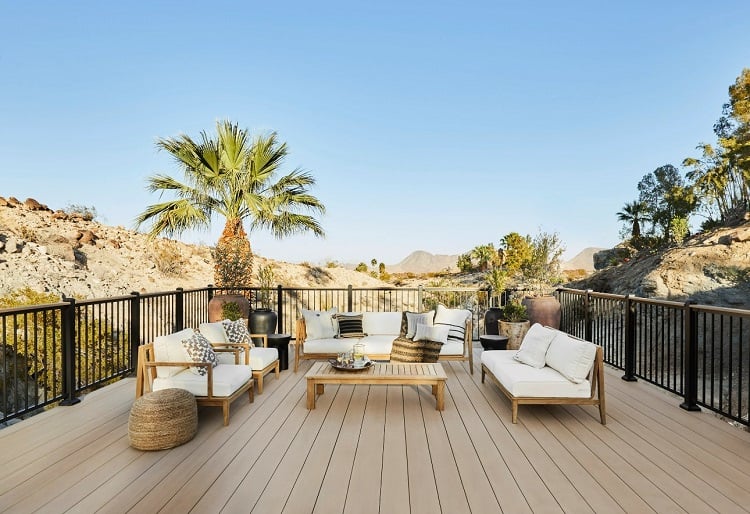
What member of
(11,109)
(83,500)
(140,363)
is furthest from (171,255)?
(83,500)

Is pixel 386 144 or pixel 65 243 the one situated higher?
pixel 386 144

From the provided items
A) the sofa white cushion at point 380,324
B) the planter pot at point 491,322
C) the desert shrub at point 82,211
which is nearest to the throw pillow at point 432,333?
the sofa white cushion at point 380,324

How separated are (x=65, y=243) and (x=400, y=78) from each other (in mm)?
14869

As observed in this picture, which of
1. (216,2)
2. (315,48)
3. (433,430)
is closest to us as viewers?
(433,430)

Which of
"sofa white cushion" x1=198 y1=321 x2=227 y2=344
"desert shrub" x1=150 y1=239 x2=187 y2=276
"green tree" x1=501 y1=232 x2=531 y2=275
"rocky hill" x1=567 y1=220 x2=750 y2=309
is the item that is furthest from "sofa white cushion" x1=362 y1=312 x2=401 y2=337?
"green tree" x1=501 y1=232 x2=531 y2=275

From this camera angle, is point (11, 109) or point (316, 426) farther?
point (11, 109)

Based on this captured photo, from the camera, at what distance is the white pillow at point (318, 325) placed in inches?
221

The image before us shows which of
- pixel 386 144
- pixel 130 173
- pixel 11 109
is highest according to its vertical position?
pixel 11 109

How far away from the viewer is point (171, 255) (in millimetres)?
18781

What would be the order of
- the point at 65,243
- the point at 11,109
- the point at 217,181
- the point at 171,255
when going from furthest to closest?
the point at 171,255 → the point at 65,243 → the point at 11,109 → the point at 217,181

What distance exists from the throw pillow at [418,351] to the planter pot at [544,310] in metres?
2.50

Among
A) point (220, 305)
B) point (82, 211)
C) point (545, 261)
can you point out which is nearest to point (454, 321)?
point (220, 305)

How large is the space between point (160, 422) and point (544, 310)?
Answer: 5.85 m

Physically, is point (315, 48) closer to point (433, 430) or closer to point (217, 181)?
point (217, 181)
